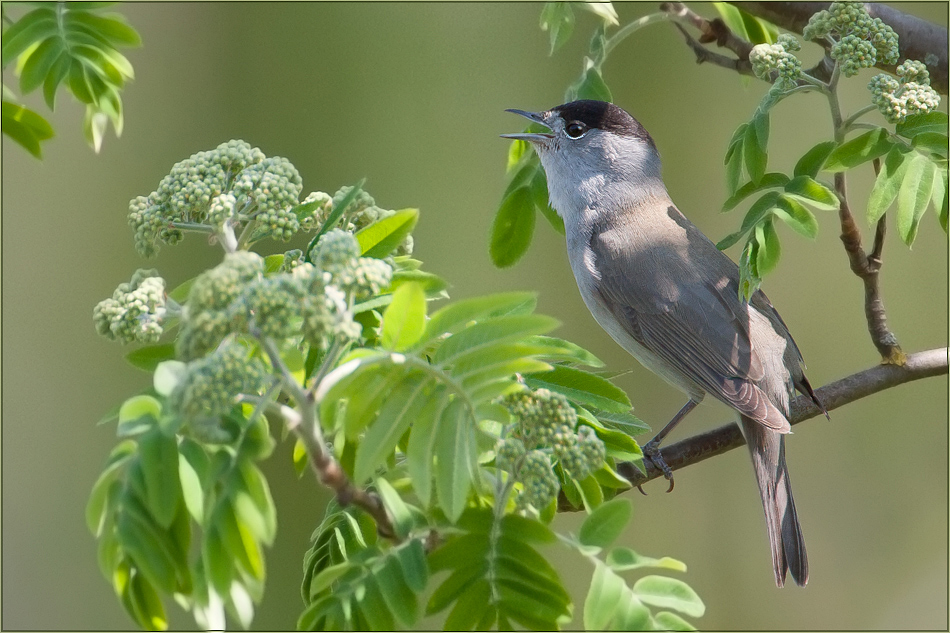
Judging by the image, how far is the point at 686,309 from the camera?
3922 millimetres

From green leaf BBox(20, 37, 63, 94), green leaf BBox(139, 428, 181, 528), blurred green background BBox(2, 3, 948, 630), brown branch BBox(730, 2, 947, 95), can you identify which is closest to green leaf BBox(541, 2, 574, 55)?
brown branch BBox(730, 2, 947, 95)

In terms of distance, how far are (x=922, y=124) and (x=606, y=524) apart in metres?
1.64

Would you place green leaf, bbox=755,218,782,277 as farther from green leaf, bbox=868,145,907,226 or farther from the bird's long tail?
the bird's long tail

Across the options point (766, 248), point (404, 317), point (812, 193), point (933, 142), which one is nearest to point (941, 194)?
point (933, 142)

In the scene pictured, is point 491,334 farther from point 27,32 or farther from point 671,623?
point 27,32

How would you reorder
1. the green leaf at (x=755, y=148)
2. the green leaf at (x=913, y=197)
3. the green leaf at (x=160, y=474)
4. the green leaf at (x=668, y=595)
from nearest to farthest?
1. the green leaf at (x=160, y=474)
2. the green leaf at (x=668, y=595)
3. the green leaf at (x=913, y=197)
4. the green leaf at (x=755, y=148)

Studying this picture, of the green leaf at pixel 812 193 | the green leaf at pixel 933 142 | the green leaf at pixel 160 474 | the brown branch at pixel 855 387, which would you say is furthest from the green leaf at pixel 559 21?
the green leaf at pixel 160 474

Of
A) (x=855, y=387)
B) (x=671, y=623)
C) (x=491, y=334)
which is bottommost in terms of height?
(x=855, y=387)

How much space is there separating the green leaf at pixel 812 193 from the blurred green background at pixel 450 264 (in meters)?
4.36

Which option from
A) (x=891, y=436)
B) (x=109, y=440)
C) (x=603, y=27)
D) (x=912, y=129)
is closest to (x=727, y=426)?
(x=912, y=129)

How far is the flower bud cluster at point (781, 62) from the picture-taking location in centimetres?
A: 272

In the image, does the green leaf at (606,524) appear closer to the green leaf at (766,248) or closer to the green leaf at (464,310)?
the green leaf at (464,310)

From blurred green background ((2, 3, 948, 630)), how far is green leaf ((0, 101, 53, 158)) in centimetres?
453

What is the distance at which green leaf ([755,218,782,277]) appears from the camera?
8.27ft
